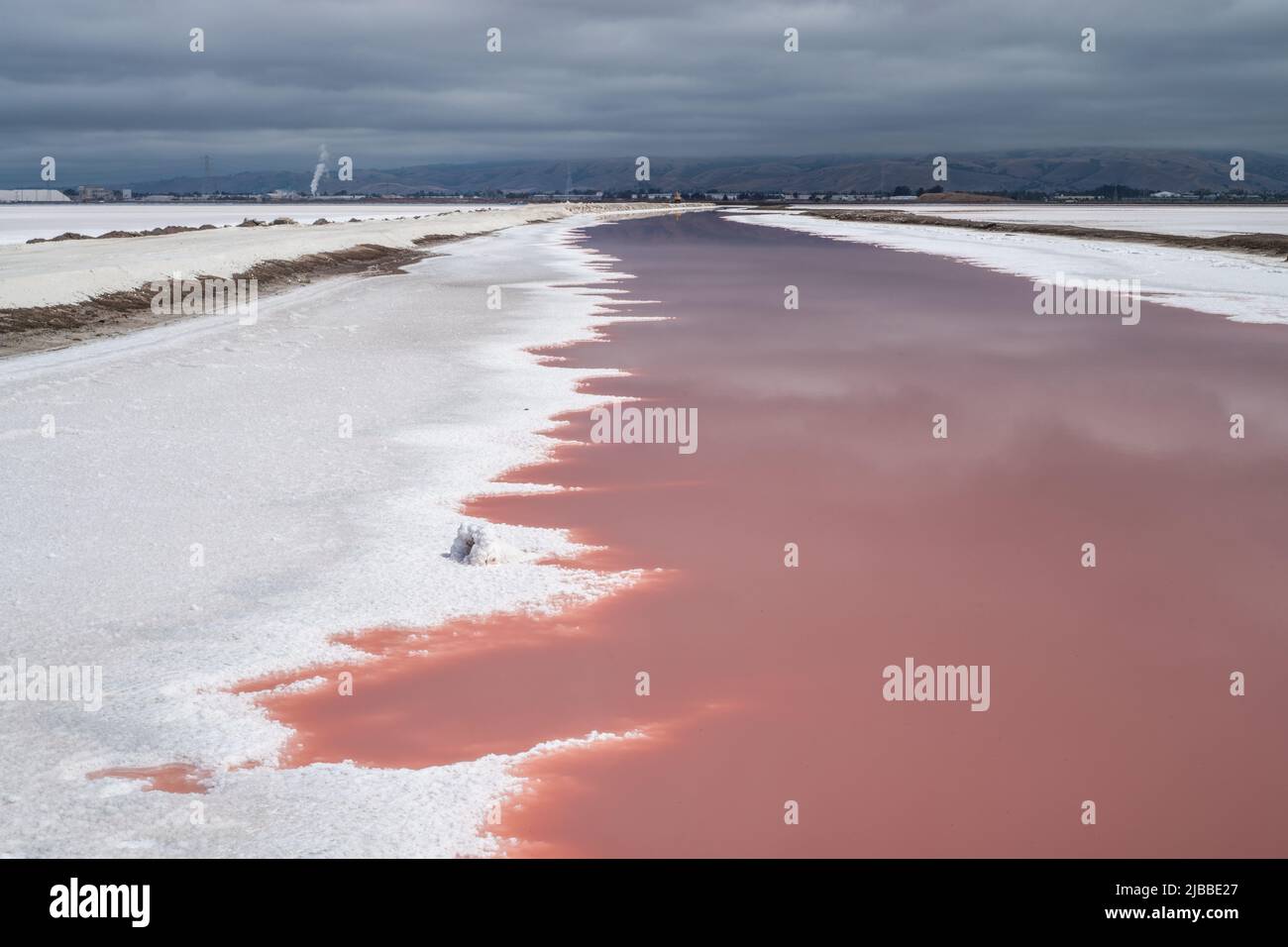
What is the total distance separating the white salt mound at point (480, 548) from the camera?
315 inches

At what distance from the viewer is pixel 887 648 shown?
688 centimetres

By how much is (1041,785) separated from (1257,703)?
1610 mm

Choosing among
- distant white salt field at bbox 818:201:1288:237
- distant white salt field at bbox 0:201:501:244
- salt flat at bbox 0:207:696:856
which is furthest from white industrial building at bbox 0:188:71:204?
salt flat at bbox 0:207:696:856

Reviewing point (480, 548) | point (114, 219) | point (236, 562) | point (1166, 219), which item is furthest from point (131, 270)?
point (1166, 219)

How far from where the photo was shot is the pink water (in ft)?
17.0

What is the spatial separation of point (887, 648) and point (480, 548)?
8.93 ft

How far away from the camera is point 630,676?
6.47 metres

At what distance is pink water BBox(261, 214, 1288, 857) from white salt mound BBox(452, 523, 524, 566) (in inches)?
29.8

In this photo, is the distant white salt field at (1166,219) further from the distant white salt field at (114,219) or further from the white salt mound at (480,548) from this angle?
the white salt mound at (480,548)

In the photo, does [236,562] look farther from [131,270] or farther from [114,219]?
[114,219]
